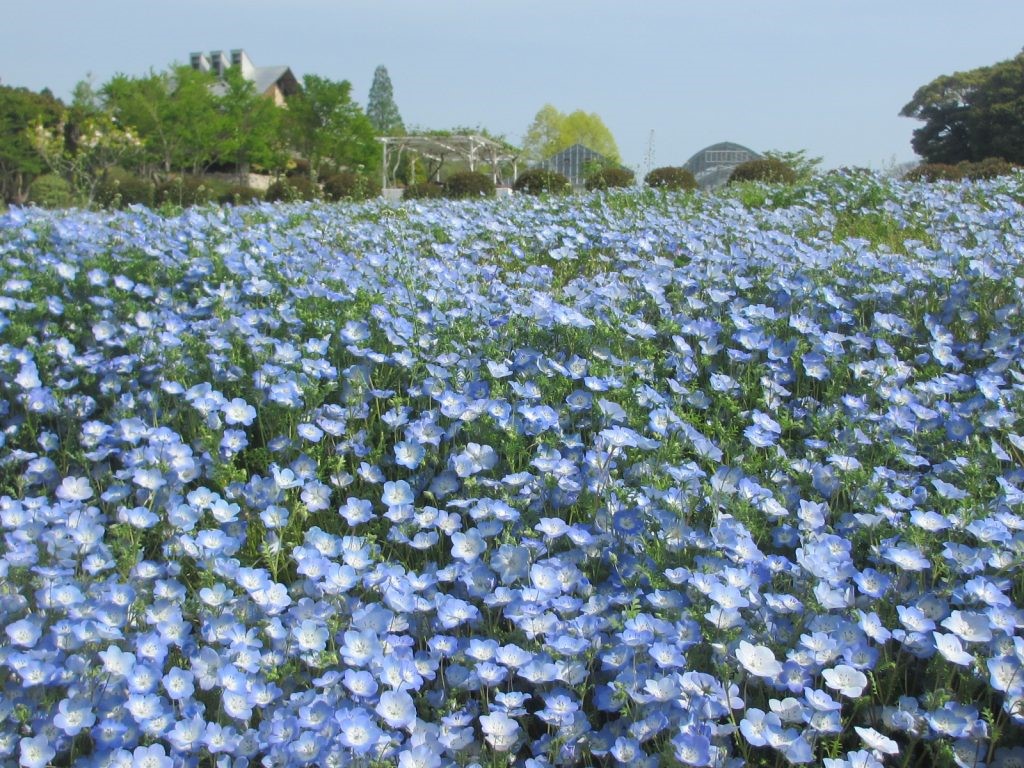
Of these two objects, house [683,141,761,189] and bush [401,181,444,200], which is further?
house [683,141,761,189]

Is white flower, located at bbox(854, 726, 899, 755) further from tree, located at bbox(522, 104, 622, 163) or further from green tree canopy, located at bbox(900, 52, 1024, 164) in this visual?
tree, located at bbox(522, 104, 622, 163)

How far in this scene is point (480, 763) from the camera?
1.74 m

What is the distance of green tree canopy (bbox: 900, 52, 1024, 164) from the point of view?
992 inches

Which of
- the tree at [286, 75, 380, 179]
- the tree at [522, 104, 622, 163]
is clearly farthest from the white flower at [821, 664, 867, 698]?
the tree at [522, 104, 622, 163]

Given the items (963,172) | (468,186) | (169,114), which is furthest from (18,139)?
(963,172)

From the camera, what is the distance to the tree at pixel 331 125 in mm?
38125

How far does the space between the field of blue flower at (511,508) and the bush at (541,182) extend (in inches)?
260

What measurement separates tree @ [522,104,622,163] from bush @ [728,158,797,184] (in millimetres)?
39558

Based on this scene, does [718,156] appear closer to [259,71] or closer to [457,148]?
[457,148]

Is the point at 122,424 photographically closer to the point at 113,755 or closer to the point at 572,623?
the point at 113,755

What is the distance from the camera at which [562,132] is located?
172 feet

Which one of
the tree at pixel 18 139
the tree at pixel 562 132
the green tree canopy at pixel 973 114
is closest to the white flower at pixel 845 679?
the green tree canopy at pixel 973 114

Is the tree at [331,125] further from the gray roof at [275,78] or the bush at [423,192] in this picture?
the bush at [423,192]

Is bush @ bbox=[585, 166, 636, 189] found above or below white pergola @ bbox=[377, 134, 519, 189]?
below
